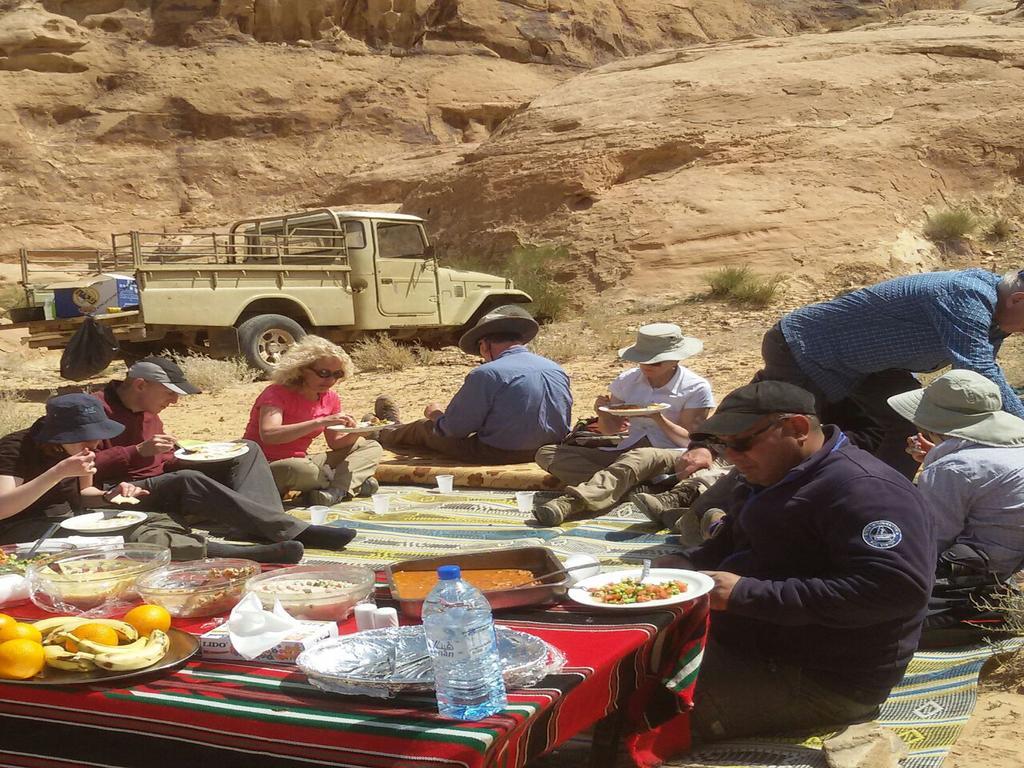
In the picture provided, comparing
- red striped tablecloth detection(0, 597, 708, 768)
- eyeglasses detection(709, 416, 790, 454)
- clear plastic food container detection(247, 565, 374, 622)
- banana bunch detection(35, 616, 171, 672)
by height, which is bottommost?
red striped tablecloth detection(0, 597, 708, 768)

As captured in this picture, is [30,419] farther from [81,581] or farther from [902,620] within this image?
[902,620]

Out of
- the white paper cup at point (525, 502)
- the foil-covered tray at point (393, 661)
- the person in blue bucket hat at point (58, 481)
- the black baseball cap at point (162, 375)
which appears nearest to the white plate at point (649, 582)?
the foil-covered tray at point (393, 661)

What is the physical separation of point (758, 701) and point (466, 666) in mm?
1307

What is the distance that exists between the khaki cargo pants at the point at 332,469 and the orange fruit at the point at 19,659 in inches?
139

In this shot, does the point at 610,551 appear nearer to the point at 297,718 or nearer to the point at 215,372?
the point at 297,718

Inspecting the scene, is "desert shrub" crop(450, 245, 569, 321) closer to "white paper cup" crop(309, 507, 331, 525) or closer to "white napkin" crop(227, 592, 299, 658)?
"white paper cup" crop(309, 507, 331, 525)

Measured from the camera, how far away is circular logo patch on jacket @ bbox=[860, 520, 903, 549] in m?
2.64

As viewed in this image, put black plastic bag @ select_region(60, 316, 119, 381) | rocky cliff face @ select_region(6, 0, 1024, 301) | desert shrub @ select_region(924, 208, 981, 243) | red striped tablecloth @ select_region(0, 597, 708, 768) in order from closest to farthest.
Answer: red striped tablecloth @ select_region(0, 597, 708, 768) → black plastic bag @ select_region(60, 316, 119, 381) → desert shrub @ select_region(924, 208, 981, 243) → rocky cliff face @ select_region(6, 0, 1024, 301)

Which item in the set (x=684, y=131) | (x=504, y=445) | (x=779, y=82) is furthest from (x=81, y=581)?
(x=779, y=82)

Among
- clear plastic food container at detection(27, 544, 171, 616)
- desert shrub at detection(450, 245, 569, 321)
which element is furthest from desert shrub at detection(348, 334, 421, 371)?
clear plastic food container at detection(27, 544, 171, 616)

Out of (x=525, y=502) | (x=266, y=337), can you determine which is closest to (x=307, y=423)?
(x=525, y=502)

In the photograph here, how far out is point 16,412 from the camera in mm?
10594

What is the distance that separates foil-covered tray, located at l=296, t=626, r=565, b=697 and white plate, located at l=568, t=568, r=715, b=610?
1.01ft

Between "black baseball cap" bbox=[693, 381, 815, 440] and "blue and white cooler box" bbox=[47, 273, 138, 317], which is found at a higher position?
"black baseball cap" bbox=[693, 381, 815, 440]
